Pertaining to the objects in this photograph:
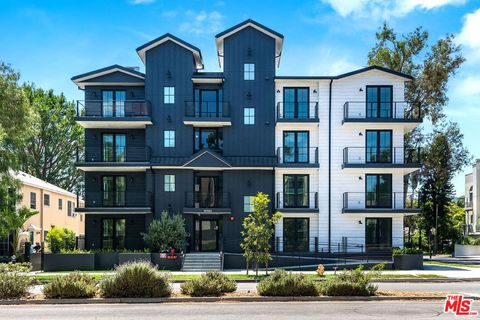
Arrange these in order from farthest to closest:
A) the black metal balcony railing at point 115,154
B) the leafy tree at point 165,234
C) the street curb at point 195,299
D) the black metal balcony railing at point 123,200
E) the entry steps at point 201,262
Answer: the black metal balcony railing at point 115,154
the black metal balcony railing at point 123,200
the leafy tree at point 165,234
the entry steps at point 201,262
the street curb at point 195,299

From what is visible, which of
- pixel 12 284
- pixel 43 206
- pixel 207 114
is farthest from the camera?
pixel 43 206

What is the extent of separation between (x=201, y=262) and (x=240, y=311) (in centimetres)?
1716

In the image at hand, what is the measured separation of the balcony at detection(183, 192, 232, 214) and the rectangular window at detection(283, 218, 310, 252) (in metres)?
4.09

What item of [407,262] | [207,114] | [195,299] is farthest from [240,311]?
[207,114]

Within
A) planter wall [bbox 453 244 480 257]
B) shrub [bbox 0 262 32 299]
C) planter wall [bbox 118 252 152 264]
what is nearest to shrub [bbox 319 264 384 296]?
shrub [bbox 0 262 32 299]

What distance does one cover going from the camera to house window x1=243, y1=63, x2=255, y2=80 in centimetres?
3684

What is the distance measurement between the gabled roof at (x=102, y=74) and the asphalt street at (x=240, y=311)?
71.1 ft

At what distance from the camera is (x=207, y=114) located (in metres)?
36.8

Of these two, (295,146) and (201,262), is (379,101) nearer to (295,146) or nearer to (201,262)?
(295,146)

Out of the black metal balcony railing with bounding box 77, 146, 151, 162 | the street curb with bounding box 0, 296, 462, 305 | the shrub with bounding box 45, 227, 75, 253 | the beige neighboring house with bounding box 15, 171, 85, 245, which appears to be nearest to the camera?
the street curb with bounding box 0, 296, 462, 305

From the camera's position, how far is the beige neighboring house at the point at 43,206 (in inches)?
1668

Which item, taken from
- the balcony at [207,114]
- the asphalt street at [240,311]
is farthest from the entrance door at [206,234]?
the asphalt street at [240,311]

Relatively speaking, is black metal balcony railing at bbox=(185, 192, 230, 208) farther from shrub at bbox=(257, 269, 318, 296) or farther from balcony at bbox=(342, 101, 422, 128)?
shrub at bbox=(257, 269, 318, 296)

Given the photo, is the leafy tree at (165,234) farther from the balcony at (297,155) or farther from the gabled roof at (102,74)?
the gabled roof at (102,74)
